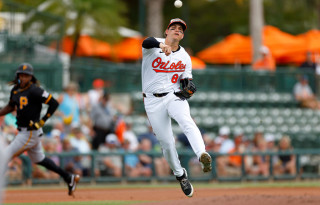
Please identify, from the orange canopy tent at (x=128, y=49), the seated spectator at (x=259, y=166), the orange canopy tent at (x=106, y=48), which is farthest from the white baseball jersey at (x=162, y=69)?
the orange canopy tent at (x=128, y=49)

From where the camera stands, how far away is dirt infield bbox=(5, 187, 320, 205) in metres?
9.37

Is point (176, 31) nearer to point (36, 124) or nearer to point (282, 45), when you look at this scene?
point (36, 124)

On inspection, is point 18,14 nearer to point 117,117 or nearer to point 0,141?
point 117,117

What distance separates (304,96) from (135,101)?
4988 mm

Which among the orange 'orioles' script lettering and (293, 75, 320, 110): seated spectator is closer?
the orange 'orioles' script lettering

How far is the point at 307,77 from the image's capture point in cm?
2045

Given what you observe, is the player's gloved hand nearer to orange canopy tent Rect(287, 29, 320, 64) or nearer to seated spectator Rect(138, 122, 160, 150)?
seated spectator Rect(138, 122, 160, 150)

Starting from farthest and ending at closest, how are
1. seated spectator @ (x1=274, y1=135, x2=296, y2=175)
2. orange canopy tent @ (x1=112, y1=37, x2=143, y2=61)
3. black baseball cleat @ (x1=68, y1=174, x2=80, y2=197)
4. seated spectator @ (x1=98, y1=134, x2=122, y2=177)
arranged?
orange canopy tent @ (x1=112, y1=37, x2=143, y2=61) < seated spectator @ (x1=274, y1=135, x2=296, y2=175) < seated spectator @ (x1=98, y1=134, x2=122, y2=177) < black baseball cleat @ (x1=68, y1=174, x2=80, y2=197)

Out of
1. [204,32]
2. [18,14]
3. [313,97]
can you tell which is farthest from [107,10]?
[204,32]

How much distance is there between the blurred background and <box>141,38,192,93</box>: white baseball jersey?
5.66 m

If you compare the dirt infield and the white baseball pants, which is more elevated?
the white baseball pants

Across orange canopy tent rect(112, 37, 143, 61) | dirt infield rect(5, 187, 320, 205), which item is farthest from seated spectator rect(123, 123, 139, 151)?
orange canopy tent rect(112, 37, 143, 61)

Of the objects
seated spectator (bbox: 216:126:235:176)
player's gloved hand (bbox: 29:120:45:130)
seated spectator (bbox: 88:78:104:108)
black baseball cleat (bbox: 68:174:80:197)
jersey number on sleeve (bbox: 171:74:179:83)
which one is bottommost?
black baseball cleat (bbox: 68:174:80:197)

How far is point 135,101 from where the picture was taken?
60.5ft
